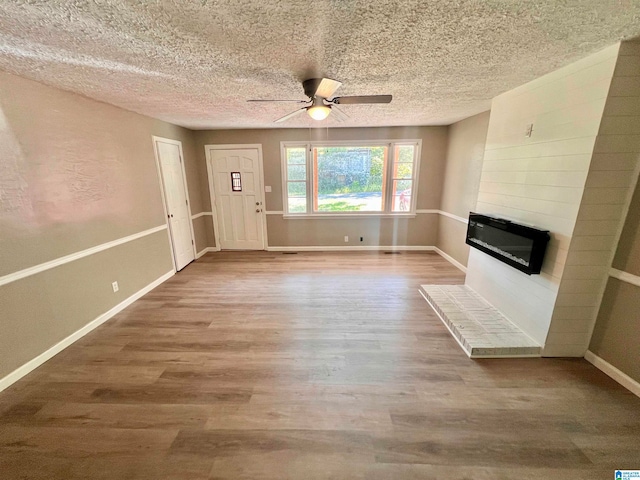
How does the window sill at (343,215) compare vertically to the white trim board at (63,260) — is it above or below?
above

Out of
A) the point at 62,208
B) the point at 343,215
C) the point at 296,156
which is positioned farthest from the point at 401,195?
the point at 62,208

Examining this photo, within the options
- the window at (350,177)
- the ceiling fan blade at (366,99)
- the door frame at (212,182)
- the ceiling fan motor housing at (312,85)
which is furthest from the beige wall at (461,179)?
the door frame at (212,182)

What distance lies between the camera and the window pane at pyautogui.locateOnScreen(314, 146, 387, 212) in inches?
193

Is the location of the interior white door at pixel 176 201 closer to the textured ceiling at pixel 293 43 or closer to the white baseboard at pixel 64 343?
the white baseboard at pixel 64 343

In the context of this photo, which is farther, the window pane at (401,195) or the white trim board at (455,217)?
the window pane at (401,195)

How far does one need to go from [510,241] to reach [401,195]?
9.17ft

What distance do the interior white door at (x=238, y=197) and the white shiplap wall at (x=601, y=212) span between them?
4647 mm

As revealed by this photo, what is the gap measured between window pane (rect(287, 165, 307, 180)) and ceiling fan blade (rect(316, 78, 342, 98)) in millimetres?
2751

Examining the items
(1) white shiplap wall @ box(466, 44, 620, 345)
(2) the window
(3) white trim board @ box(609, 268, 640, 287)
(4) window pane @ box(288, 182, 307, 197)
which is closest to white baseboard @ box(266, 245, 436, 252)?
(2) the window

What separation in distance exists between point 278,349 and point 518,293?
245 centimetres

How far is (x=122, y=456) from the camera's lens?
1.47 m

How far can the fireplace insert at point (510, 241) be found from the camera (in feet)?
7.04

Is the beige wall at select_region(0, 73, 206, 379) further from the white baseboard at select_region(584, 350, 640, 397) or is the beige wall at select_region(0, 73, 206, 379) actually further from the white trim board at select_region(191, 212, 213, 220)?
the white baseboard at select_region(584, 350, 640, 397)

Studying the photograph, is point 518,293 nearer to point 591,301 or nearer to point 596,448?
point 591,301
